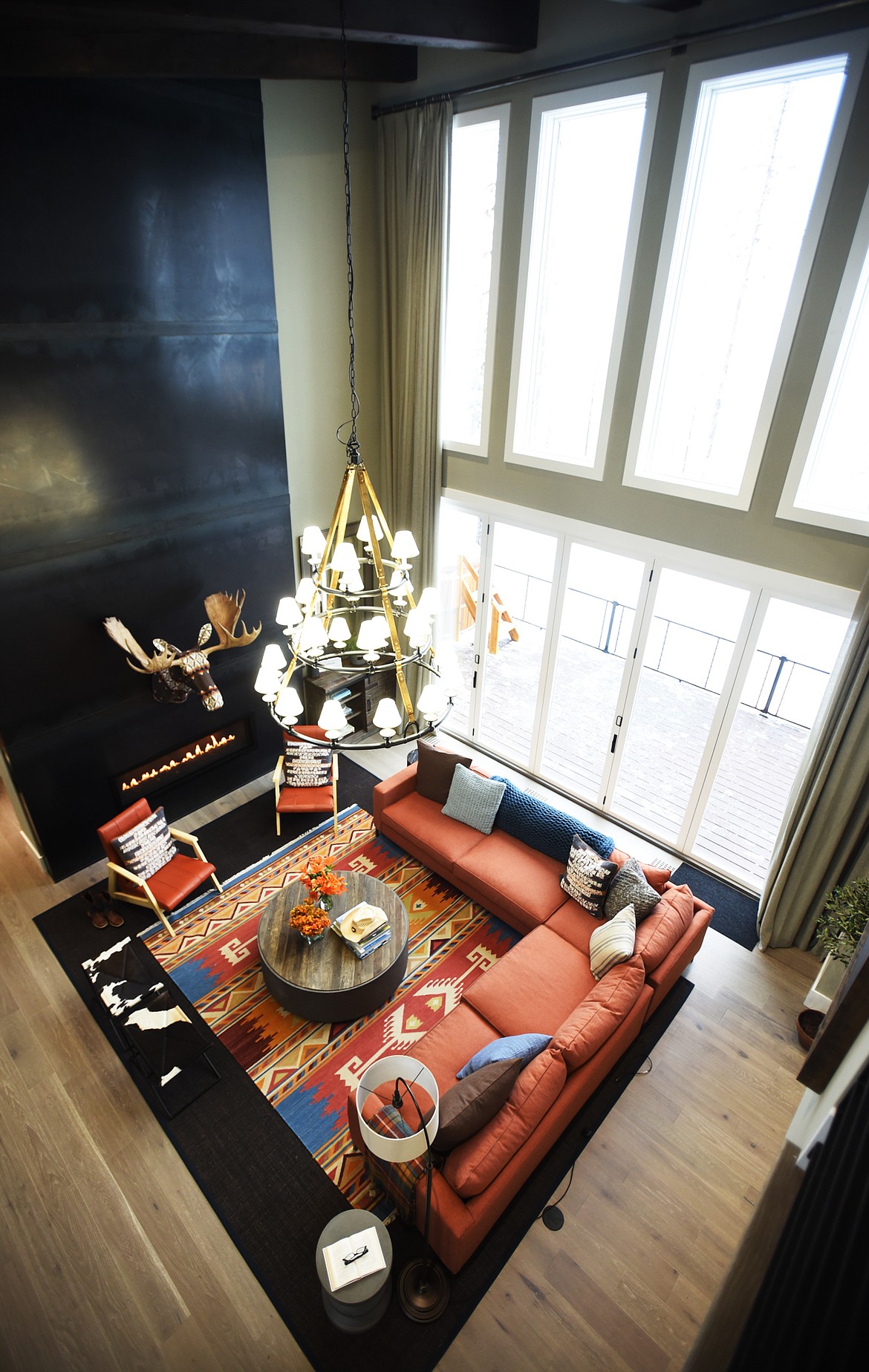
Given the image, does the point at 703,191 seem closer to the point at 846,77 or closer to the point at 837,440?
the point at 846,77

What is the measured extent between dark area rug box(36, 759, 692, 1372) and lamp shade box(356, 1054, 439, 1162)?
1.09 meters

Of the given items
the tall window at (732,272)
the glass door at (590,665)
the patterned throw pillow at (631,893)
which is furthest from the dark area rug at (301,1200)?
the tall window at (732,272)

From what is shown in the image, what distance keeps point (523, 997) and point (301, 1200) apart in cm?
161

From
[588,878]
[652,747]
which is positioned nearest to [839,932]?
[588,878]

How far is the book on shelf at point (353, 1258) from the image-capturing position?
10.2 ft

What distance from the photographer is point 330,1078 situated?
427 centimetres

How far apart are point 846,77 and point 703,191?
0.88 m

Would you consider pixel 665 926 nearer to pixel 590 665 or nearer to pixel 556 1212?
pixel 556 1212

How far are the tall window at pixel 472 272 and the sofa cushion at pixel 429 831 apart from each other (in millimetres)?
3137

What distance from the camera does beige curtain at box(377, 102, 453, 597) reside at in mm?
5625

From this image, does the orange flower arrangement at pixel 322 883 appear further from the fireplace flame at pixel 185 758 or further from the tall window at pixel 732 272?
the tall window at pixel 732 272

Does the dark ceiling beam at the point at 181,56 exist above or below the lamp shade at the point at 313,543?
above

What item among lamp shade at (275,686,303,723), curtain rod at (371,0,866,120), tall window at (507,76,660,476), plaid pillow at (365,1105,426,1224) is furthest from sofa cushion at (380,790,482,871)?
curtain rod at (371,0,866,120)

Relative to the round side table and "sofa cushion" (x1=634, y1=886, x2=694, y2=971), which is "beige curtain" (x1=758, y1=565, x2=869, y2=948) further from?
the round side table
